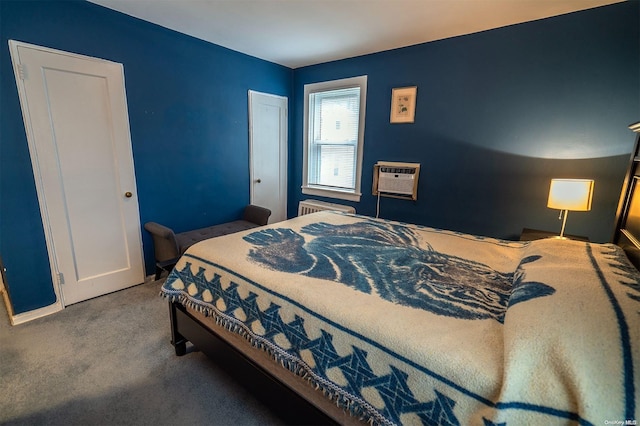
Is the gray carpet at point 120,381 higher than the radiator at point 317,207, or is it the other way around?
the radiator at point 317,207

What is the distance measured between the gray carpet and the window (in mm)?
2552

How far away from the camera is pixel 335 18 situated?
7.89ft

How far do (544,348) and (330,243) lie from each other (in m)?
1.26

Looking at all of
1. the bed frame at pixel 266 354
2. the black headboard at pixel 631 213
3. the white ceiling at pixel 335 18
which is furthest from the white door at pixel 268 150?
the black headboard at pixel 631 213

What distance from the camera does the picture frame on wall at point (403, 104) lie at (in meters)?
3.01

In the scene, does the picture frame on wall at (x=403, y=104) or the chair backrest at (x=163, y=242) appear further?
the picture frame on wall at (x=403, y=104)

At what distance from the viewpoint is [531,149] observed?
8.07 feet

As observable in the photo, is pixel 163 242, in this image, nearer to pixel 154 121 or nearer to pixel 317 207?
pixel 154 121

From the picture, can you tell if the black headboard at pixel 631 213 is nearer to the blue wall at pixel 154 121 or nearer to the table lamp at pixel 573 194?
the table lamp at pixel 573 194

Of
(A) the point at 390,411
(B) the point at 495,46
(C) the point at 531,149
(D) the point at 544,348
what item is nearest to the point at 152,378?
(A) the point at 390,411

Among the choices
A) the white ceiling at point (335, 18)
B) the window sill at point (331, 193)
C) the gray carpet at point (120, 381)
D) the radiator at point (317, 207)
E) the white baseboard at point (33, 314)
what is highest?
the white ceiling at point (335, 18)

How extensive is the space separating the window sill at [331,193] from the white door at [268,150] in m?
0.41

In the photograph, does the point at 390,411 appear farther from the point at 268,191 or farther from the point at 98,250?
the point at 268,191

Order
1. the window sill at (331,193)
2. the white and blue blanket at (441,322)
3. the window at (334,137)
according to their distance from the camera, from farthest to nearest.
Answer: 1. the window sill at (331,193)
2. the window at (334,137)
3. the white and blue blanket at (441,322)
